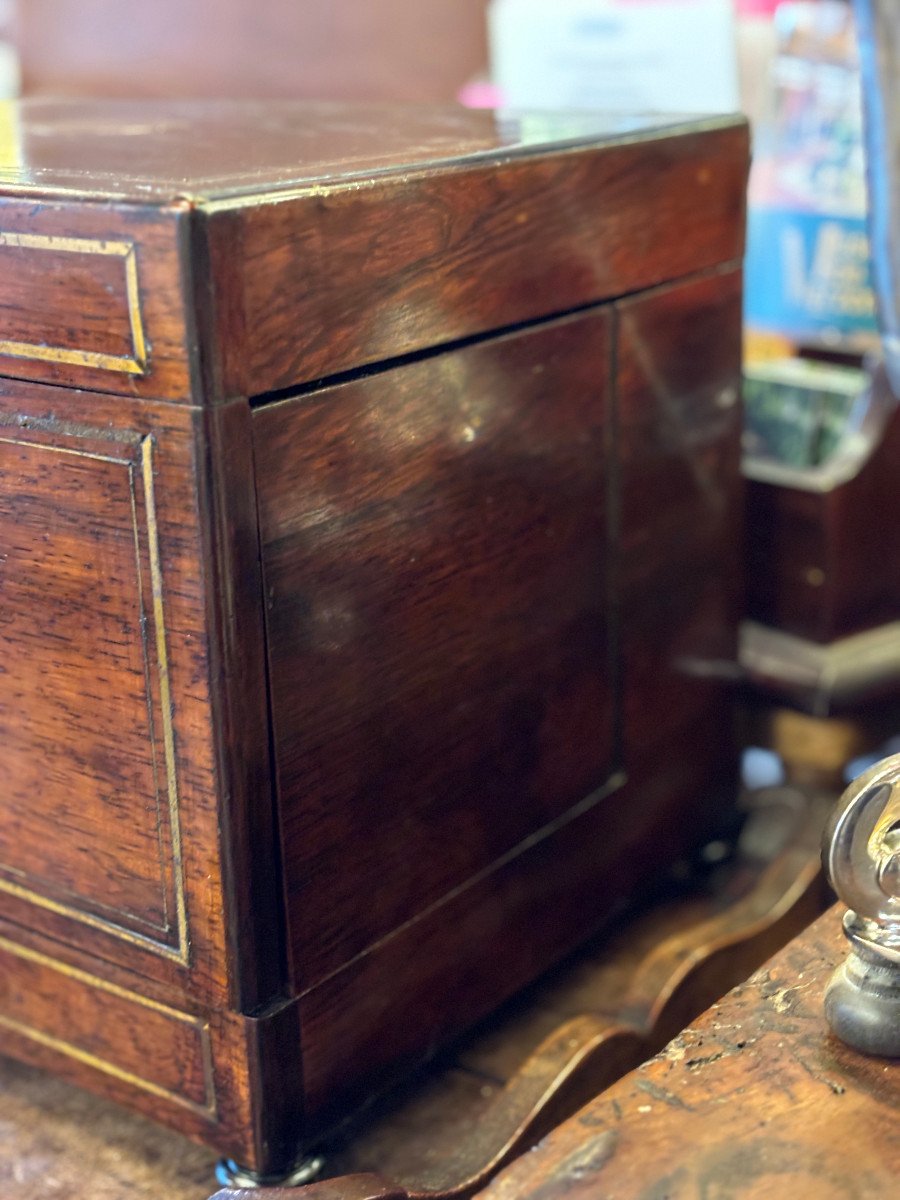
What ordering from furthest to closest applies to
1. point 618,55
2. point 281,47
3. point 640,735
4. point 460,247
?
point 281,47
point 618,55
point 640,735
point 460,247

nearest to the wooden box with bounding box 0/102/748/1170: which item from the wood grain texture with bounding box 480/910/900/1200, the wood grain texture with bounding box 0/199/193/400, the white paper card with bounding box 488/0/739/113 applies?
the wood grain texture with bounding box 0/199/193/400

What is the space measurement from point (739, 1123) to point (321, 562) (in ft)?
0.96

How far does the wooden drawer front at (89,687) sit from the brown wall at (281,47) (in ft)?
2.81

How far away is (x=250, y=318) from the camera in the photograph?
0.58 m

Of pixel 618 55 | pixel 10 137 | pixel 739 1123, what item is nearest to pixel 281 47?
pixel 618 55

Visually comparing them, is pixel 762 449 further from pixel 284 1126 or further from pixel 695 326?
pixel 284 1126

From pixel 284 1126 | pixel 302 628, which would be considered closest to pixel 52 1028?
pixel 284 1126

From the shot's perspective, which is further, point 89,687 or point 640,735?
point 640,735

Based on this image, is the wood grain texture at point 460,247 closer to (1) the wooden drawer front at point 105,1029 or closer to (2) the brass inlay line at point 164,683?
(2) the brass inlay line at point 164,683

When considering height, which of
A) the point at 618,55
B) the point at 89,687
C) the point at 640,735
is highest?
the point at 618,55

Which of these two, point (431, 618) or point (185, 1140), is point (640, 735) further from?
point (185, 1140)

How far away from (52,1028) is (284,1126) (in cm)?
15

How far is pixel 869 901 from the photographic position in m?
0.58

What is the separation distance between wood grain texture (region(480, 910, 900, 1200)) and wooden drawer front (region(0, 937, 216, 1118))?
20 cm
